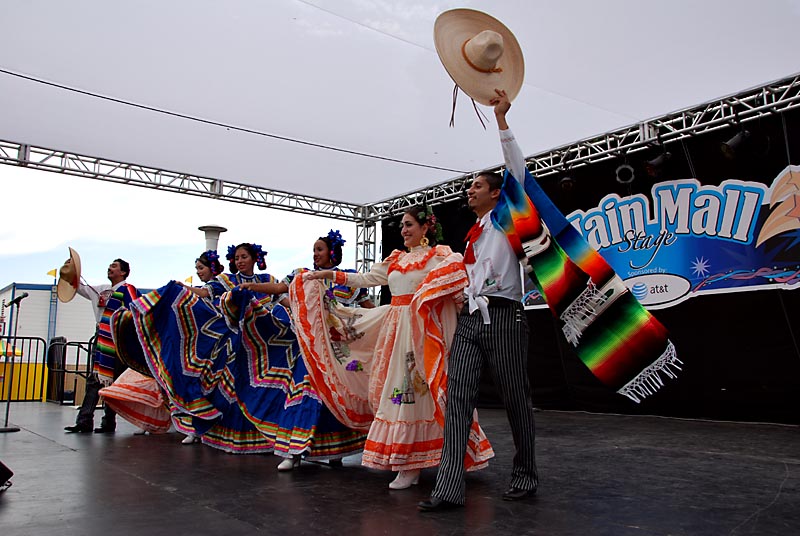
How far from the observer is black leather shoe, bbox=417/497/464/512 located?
8.27 ft

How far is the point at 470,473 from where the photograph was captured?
3.43m

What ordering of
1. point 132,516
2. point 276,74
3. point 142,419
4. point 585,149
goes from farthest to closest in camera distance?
point 585,149
point 276,74
point 142,419
point 132,516

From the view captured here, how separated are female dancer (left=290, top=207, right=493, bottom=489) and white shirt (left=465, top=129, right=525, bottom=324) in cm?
26

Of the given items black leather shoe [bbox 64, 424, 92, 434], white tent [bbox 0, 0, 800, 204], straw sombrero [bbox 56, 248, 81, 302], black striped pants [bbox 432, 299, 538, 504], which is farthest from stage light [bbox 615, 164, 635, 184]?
black leather shoe [bbox 64, 424, 92, 434]

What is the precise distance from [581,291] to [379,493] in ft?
4.35

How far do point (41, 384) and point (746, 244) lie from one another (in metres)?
10.8

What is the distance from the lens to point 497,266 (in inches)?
111

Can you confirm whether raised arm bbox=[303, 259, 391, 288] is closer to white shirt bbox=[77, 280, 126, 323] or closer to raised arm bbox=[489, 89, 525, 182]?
raised arm bbox=[489, 89, 525, 182]

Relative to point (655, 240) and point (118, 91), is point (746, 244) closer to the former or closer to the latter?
point (655, 240)

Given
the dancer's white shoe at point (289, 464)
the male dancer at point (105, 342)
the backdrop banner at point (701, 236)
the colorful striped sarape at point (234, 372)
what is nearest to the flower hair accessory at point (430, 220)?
the colorful striped sarape at point (234, 372)

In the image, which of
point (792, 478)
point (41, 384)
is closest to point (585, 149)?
point (792, 478)

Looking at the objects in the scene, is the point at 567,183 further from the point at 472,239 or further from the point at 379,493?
the point at 379,493

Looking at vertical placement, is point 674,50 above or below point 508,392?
above

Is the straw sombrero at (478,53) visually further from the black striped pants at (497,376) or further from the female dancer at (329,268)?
the female dancer at (329,268)
